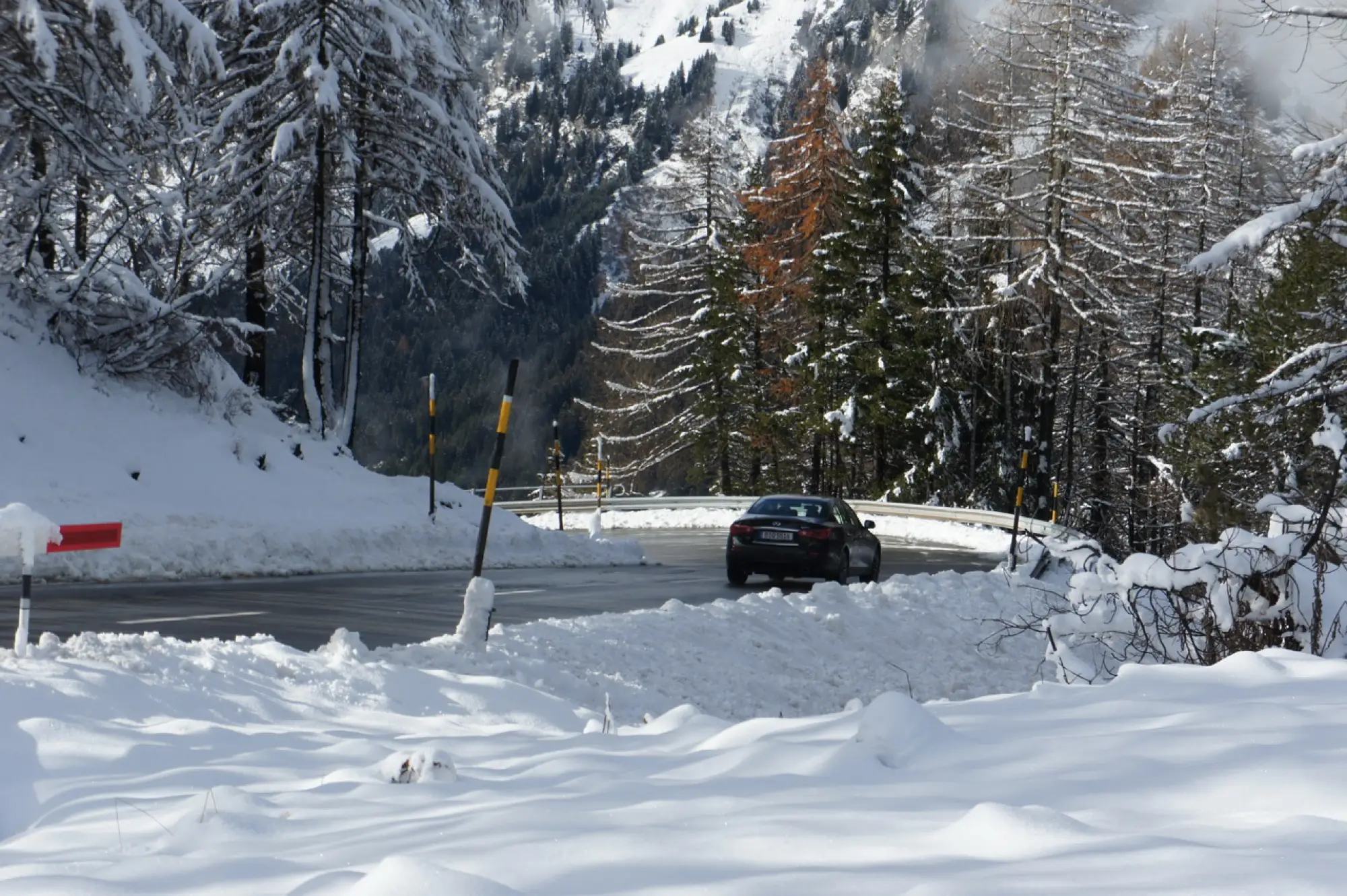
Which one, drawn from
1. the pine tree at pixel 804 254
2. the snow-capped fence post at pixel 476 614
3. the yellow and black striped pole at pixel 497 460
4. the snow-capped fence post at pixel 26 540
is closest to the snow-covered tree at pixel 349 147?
the yellow and black striped pole at pixel 497 460

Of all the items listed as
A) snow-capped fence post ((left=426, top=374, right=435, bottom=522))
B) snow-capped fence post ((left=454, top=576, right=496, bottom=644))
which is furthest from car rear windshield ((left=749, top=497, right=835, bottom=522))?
snow-capped fence post ((left=454, top=576, right=496, bottom=644))

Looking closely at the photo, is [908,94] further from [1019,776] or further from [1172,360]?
[1019,776]

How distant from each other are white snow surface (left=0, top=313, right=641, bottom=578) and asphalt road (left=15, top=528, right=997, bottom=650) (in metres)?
0.71

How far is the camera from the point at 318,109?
20.2m

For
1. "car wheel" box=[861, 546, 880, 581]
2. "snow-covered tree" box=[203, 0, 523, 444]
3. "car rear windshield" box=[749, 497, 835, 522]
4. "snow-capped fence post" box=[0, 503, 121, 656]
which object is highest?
"snow-covered tree" box=[203, 0, 523, 444]

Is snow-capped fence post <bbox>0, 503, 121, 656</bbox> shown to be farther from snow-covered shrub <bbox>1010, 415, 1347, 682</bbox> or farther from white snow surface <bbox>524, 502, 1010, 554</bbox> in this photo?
white snow surface <bbox>524, 502, 1010, 554</bbox>

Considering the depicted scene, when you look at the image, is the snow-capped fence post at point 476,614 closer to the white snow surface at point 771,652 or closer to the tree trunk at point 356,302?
the white snow surface at point 771,652

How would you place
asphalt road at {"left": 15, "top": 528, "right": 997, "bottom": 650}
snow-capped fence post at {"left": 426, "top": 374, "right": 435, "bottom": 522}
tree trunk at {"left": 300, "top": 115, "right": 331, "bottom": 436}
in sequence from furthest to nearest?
tree trunk at {"left": 300, "top": 115, "right": 331, "bottom": 436} < snow-capped fence post at {"left": 426, "top": 374, "right": 435, "bottom": 522} < asphalt road at {"left": 15, "top": 528, "right": 997, "bottom": 650}

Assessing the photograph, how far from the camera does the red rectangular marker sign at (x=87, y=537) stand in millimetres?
7062

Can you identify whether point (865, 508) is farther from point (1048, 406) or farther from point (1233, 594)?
point (1233, 594)

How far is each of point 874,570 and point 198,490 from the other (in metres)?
10.5

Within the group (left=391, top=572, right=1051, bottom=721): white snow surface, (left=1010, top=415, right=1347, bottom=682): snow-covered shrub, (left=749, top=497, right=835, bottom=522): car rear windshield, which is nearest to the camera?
(left=1010, top=415, right=1347, bottom=682): snow-covered shrub

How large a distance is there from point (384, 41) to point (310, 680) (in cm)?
1688

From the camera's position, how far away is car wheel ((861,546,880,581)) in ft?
69.2
